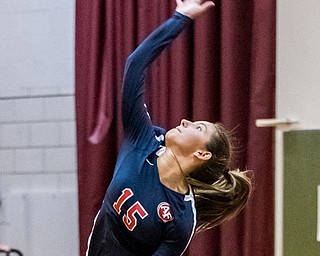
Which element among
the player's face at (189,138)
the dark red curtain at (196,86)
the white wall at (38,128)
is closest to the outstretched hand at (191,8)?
the player's face at (189,138)

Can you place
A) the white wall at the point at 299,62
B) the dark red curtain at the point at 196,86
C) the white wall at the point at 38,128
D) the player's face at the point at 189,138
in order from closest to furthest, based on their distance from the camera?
the player's face at the point at 189,138, the white wall at the point at 299,62, the dark red curtain at the point at 196,86, the white wall at the point at 38,128

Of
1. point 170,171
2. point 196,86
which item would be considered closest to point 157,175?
point 170,171

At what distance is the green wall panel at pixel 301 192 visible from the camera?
1.79 meters

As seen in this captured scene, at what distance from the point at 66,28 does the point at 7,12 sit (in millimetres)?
239

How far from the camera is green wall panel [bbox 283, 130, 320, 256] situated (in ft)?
5.87

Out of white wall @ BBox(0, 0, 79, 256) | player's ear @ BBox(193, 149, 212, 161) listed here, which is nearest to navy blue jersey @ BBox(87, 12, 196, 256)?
player's ear @ BBox(193, 149, 212, 161)

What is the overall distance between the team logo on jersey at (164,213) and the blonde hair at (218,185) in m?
0.10

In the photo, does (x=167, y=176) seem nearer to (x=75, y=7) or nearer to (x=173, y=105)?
(x=173, y=105)

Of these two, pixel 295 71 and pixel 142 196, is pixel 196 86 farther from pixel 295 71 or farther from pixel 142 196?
pixel 142 196

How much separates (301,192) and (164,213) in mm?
495

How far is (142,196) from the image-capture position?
153cm

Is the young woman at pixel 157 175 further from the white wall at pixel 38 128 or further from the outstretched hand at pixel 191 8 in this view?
the white wall at pixel 38 128

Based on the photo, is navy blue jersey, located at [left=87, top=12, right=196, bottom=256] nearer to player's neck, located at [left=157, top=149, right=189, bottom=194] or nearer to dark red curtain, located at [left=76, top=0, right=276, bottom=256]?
player's neck, located at [left=157, top=149, right=189, bottom=194]

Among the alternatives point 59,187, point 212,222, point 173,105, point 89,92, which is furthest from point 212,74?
point 59,187
